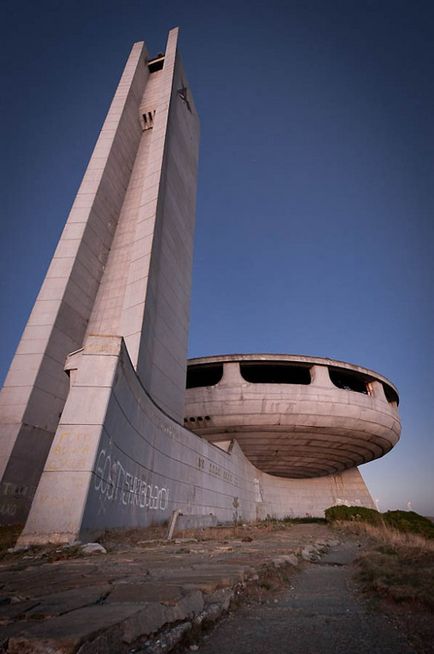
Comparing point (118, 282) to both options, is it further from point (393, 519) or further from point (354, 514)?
point (354, 514)

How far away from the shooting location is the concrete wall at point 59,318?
38.4ft

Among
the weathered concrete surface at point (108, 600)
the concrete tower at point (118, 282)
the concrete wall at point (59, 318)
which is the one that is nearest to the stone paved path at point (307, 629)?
the weathered concrete surface at point (108, 600)

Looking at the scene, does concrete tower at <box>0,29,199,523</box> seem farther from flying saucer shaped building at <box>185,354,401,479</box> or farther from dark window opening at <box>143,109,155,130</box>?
flying saucer shaped building at <box>185,354,401,479</box>

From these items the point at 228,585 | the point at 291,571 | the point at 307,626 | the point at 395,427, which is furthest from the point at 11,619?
the point at 395,427

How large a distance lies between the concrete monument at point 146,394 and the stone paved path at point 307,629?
13.7ft

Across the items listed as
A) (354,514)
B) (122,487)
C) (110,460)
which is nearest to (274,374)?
(354,514)

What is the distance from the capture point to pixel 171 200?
19609 millimetres

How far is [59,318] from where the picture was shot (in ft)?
48.8

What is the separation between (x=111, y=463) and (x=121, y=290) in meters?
11.5

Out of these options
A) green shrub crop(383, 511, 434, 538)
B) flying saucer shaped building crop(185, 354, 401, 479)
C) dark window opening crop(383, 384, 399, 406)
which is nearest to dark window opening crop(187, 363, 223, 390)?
flying saucer shaped building crop(185, 354, 401, 479)

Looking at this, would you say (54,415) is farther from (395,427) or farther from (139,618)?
(395,427)

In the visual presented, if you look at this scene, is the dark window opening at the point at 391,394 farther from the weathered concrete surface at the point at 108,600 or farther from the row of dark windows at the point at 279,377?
the weathered concrete surface at the point at 108,600

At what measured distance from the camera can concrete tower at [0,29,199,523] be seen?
39.9 ft

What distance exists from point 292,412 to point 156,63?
104 feet
